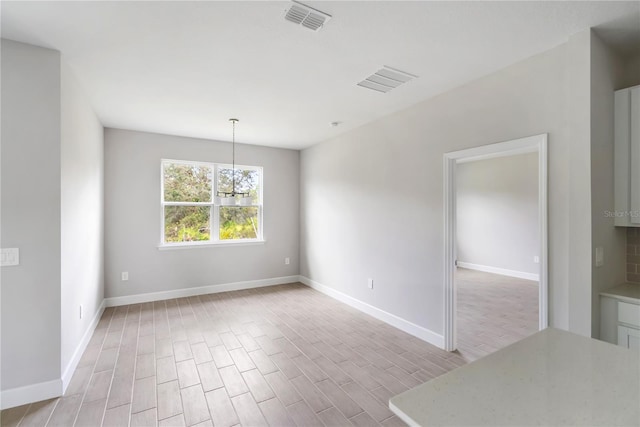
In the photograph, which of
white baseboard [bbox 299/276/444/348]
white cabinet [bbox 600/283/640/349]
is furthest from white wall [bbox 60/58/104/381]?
white cabinet [bbox 600/283/640/349]

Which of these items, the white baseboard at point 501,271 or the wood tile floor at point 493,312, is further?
the white baseboard at point 501,271

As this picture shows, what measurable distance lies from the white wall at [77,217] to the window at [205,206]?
1090 mm

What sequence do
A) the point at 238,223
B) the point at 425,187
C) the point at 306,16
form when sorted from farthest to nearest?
the point at 238,223
the point at 425,187
the point at 306,16

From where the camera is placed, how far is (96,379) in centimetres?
258

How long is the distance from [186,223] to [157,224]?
17.3 inches

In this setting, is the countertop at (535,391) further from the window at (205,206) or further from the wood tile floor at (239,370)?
the window at (205,206)

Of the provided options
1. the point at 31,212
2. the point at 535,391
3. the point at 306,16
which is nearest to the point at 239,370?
the point at 31,212

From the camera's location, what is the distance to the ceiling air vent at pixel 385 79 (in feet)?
8.77

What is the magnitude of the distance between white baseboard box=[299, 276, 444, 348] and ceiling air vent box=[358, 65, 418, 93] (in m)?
2.61

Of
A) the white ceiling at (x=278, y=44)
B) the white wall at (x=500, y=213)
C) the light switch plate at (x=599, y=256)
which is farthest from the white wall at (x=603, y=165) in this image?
the white wall at (x=500, y=213)

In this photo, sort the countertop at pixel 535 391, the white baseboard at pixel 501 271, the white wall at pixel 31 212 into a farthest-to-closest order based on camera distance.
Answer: the white baseboard at pixel 501 271 → the white wall at pixel 31 212 → the countertop at pixel 535 391

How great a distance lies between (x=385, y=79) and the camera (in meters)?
2.81

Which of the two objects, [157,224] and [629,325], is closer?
[629,325]

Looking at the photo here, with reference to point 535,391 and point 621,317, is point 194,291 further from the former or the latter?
point 621,317
